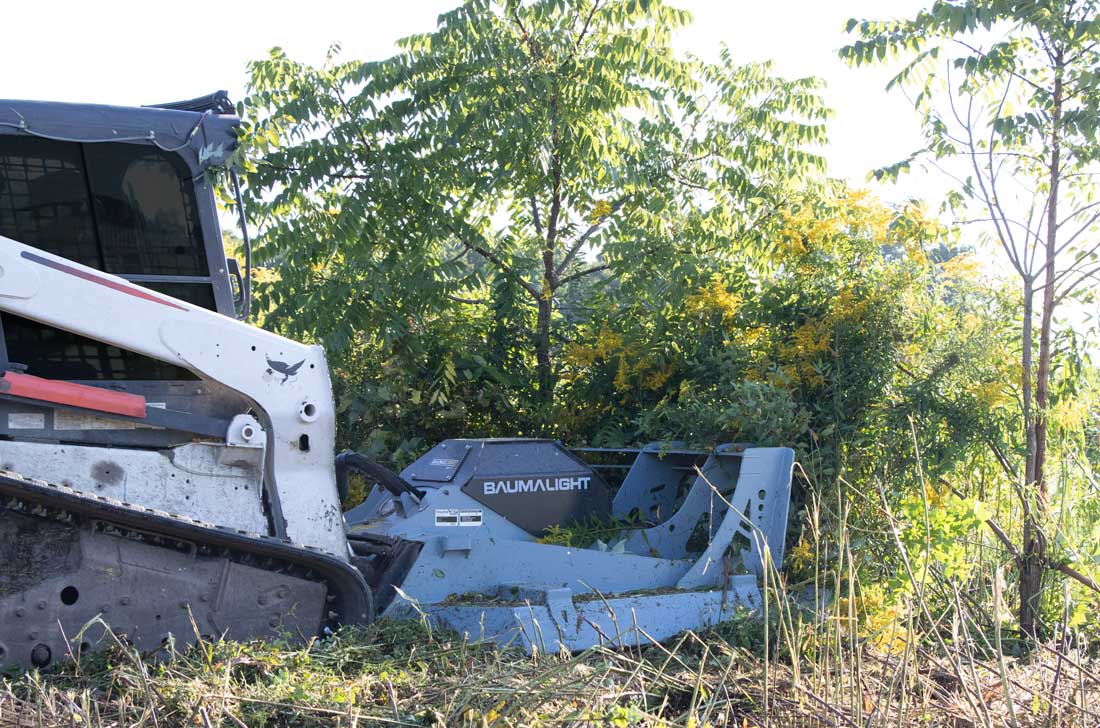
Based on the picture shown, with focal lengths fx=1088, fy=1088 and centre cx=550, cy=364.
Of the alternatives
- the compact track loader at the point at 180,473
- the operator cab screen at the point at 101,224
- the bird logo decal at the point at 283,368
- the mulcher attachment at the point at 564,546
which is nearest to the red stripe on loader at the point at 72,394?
the compact track loader at the point at 180,473

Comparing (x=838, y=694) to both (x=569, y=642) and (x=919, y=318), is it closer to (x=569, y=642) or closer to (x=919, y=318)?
(x=569, y=642)

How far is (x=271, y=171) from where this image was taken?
8469 millimetres

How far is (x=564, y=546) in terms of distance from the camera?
5797 millimetres

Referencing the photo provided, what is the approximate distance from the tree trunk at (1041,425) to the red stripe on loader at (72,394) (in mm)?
4712

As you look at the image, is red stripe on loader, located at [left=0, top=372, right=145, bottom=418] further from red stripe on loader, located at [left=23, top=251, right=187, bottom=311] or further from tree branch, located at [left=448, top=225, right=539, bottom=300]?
tree branch, located at [left=448, top=225, right=539, bottom=300]

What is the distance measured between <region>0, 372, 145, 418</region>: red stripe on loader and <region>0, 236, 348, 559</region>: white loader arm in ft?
0.73

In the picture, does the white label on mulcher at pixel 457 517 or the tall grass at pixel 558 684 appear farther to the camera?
the white label on mulcher at pixel 457 517

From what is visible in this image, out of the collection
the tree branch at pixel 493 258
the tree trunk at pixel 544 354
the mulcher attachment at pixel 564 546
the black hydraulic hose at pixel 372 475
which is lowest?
the mulcher attachment at pixel 564 546

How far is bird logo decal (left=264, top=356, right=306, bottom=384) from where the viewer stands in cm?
507

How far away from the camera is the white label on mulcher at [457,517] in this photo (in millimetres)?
5680

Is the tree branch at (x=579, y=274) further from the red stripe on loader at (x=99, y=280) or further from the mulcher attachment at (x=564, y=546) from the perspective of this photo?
the red stripe on loader at (x=99, y=280)

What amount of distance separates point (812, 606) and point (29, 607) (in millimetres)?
3685

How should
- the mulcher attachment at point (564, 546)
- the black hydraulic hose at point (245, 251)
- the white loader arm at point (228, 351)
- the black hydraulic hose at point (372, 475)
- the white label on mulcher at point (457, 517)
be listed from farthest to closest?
the black hydraulic hose at point (372, 475), the white label on mulcher at point (457, 517), the mulcher attachment at point (564, 546), the black hydraulic hose at point (245, 251), the white loader arm at point (228, 351)

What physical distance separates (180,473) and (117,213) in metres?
1.19
